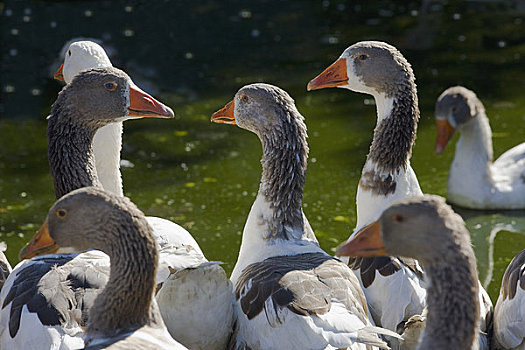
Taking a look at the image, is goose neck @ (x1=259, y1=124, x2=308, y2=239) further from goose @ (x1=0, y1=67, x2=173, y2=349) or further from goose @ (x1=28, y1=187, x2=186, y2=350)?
goose @ (x1=28, y1=187, x2=186, y2=350)

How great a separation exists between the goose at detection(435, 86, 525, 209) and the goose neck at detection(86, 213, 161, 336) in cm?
408

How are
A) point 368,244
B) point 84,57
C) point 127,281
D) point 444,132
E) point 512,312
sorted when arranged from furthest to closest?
1. point 444,132
2. point 84,57
3. point 512,312
4. point 127,281
5. point 368,244

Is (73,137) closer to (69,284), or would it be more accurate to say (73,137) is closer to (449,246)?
(69,284)

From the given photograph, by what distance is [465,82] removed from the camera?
9680 millimetres

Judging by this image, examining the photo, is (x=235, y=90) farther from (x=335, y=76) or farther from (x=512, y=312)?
(x=512, y=312)

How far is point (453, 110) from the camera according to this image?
7113 mm

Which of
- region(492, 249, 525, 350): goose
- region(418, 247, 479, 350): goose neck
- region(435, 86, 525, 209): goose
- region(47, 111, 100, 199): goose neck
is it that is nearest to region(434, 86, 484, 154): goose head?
region(435, 86, 525, 209): goose

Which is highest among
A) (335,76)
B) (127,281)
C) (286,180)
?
(335,76)

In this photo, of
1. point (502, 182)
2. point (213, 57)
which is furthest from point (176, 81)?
point (502, 182)

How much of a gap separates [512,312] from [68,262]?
234 cm

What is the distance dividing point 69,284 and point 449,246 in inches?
72.8

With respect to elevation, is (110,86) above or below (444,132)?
above

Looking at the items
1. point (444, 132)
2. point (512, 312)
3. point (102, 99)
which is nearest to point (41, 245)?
point (102, 99)

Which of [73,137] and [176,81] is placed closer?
[73,137]
